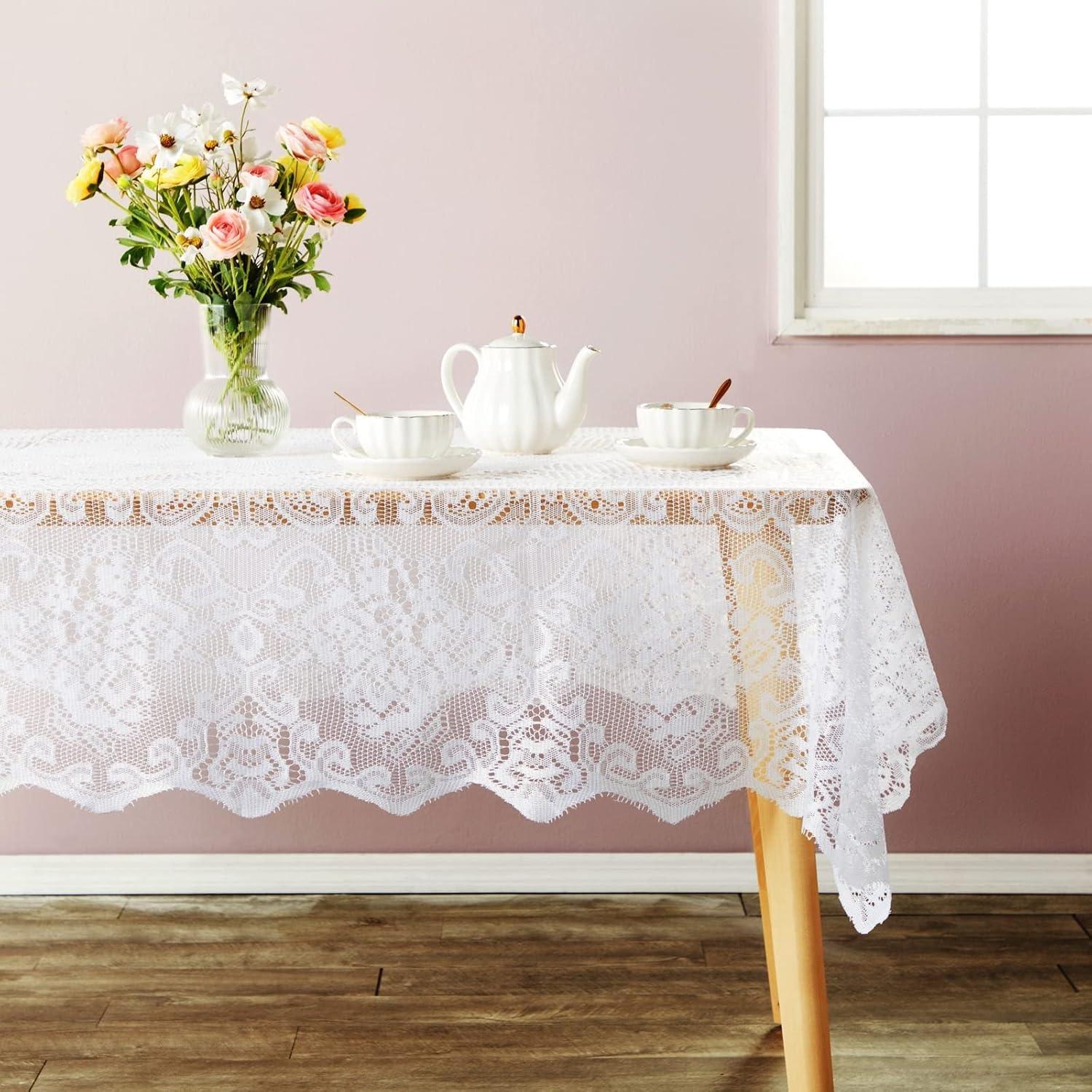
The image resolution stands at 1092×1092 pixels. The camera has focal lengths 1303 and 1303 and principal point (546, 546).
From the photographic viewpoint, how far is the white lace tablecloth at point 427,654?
1.30 metres

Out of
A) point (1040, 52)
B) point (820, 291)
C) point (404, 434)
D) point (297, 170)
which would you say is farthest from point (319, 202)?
point (1040, 52)

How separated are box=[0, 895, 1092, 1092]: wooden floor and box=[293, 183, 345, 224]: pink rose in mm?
1019

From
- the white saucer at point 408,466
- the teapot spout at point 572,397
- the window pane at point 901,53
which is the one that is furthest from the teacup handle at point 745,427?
the window pane at point 901,53

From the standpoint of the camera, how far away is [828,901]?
208cm

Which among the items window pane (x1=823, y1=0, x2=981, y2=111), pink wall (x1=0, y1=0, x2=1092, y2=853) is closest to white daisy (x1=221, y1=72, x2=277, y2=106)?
pink wall (x1=0, y1=0, x2=1092, y2=853)

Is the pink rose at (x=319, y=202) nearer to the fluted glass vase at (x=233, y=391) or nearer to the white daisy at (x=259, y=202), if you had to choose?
the white daisy at (x=259, y=202)

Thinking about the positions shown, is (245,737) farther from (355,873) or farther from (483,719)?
(355,873)

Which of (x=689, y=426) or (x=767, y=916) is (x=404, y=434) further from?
(x=767, y=916)

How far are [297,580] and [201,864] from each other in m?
0.97

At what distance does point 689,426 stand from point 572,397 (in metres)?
0.17

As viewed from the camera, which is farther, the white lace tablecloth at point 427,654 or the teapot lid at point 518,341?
the teapot lid at point 518,341

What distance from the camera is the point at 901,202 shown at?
2068 mm

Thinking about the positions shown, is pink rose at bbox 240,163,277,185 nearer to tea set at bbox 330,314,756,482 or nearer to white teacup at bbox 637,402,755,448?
tea set at bbox 330,314,756,482

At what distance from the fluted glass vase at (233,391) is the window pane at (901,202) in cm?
98
